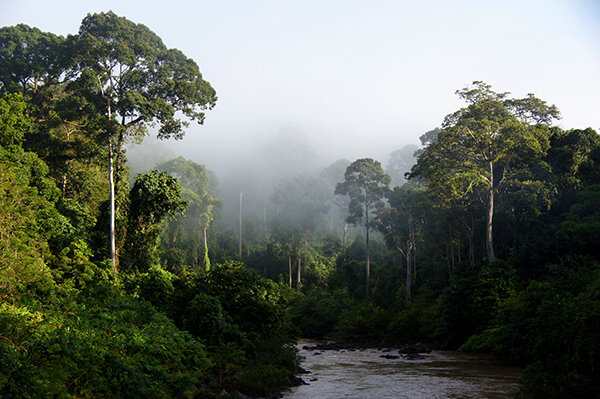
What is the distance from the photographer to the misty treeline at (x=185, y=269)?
446 inches

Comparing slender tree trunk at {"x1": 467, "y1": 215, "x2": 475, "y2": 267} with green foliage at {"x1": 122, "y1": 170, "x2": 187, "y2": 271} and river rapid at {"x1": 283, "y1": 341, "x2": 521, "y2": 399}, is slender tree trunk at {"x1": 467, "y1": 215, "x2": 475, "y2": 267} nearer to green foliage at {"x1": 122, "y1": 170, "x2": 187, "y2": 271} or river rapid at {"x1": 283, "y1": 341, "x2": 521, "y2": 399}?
river rapid at {"x1": 283, "y1": 341, "x2": 521, "y2": 399}

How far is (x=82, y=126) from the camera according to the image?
25.7 metres

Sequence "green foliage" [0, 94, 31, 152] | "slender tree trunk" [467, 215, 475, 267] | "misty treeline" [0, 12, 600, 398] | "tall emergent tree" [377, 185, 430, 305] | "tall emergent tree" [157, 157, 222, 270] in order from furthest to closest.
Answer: "tall emergent tree" [157, 157, 222, 270] < "tall emergent tree" [377, 185, 430, 305] < "slender tree trunk" [467, 215, 475, 267] < "green foliage" [0, 94, 31, 152] < "misty treeline" [0, 12, 600, 398]

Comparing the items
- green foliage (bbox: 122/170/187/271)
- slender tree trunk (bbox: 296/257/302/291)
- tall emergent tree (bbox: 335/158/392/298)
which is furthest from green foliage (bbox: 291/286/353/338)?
green foliage (bbox: 122/170/187/271)

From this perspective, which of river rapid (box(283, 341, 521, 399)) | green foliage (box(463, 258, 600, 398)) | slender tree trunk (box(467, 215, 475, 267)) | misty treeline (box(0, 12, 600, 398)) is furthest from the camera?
slender tree trunk (box(467, 215, 475, 267))

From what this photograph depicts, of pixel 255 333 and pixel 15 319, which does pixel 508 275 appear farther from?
pixel 15 319

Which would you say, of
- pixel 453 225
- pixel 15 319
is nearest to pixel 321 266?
pixel 453 225

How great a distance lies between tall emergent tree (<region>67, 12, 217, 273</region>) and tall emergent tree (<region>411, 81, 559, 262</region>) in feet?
52.4

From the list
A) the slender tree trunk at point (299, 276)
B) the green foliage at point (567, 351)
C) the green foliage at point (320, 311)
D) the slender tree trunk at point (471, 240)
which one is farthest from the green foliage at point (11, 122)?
the slender tree trunk at point (299, 276)

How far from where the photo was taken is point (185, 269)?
30828 mm

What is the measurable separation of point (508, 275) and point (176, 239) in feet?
139

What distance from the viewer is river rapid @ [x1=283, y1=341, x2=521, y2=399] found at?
14.5 metres

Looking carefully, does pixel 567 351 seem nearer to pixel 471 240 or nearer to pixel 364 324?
pixel 471 240

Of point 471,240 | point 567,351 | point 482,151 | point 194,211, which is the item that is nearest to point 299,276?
point 194,211
